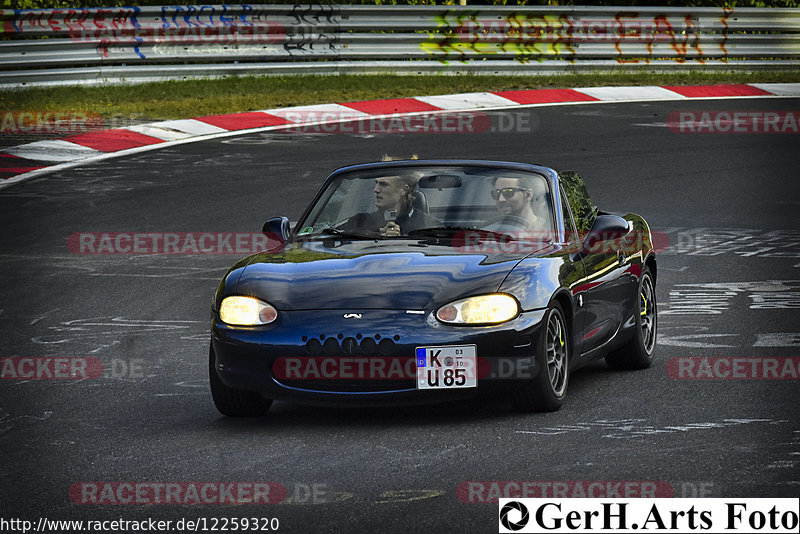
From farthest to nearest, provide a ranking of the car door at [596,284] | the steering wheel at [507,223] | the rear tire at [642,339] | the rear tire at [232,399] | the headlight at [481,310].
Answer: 1. the rear tire at [642,339]
2. the steering wheel at [507,223]
3. the car door at [596,284]
4. the rear tire at [232,399]
5. the headlight at [481,310]

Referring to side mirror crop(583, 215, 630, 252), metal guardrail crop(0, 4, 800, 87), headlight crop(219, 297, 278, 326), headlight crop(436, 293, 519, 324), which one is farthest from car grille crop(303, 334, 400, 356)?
metal guardrail crop(0, 4, 800, 87)

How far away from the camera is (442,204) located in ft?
25.7

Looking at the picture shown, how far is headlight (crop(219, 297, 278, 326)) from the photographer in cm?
678

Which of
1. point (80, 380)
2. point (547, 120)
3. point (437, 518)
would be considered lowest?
point (547, 120)

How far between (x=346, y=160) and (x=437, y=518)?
11.7 m

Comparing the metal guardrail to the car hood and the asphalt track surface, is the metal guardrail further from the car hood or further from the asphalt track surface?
the car hood

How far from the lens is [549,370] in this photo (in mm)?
6980

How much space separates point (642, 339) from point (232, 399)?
255 centimetres

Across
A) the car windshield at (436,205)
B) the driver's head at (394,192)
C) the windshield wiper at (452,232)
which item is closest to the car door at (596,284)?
the car windshield at (436,205)

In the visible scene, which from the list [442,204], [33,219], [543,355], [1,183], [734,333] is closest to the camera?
[543,355]

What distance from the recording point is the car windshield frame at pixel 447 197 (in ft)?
25.4

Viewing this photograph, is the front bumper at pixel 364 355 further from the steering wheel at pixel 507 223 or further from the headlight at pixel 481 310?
the steering wheel at pixel 507 223

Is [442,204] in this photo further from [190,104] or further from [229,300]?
[190,104]

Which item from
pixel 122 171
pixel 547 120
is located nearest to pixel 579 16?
pixel 547 120
